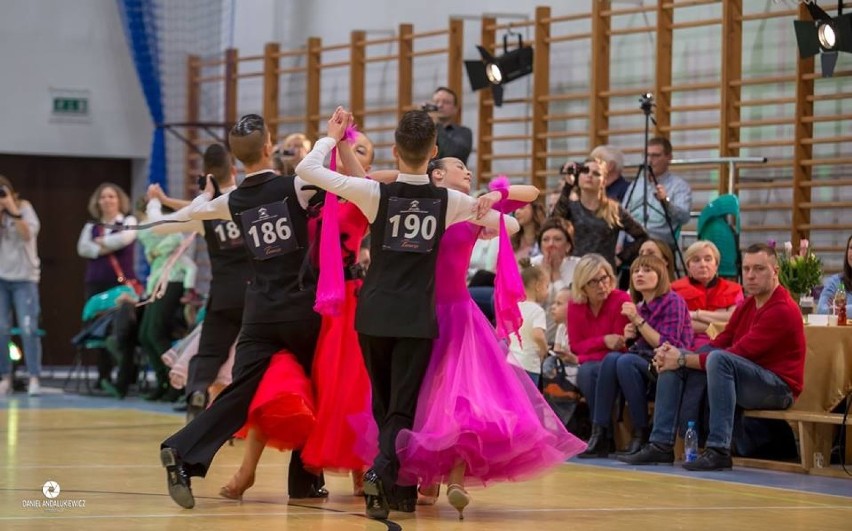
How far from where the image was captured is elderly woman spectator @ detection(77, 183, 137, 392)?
462 inches

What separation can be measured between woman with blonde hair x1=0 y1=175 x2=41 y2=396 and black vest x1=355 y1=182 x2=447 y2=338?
A: 693 centimetres

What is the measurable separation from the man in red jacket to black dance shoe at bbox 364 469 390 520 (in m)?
2.39

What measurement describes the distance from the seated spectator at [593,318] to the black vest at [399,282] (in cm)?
259

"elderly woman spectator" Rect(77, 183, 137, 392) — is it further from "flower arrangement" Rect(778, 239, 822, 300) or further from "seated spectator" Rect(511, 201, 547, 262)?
"flower arrangement" Rect(778, 239, 822, 300)

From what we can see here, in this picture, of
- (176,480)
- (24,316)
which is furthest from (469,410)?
(24,316)

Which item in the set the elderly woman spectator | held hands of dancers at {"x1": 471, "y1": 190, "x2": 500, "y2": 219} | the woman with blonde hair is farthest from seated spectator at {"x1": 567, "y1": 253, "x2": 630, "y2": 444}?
the woman with blonde hair

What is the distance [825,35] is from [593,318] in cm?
226

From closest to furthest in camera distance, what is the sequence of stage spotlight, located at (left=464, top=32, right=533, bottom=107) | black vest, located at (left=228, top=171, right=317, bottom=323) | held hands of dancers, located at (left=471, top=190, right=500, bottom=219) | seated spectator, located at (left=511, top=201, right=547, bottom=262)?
held hands of dancers, located at (left=471, top=190, right=500, bottom=219)
black vest, located at (left=228, top=171, right=317, bottom=323)
seated spectator, located at (left=511, top=201, right=547, bottom=262)
stage spotlight, located at (left=464, top=32, right=533, bottom=107)

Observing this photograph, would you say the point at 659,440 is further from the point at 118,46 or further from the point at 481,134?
the point at 118,46

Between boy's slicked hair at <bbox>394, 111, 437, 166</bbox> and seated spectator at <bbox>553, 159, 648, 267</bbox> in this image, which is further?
seated spectator at <bbox>553, 159, 648, 267</bbox>

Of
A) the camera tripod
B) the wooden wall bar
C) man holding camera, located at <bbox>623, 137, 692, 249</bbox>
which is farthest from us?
the wooden wall bar

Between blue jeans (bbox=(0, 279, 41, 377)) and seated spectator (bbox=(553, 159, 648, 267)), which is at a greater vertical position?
seated spectator (bbox=(553, 159, 648, 267))

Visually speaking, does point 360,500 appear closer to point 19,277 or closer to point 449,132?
point 449,132

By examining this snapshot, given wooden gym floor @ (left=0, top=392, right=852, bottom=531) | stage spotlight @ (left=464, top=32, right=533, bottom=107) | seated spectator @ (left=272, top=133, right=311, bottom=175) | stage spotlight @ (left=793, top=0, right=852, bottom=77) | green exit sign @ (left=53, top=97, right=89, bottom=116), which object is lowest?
wooden gym floor @ (left=0, top=392, right=852, bottom=531)
